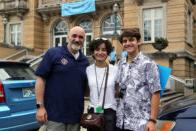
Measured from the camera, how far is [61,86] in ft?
13.3

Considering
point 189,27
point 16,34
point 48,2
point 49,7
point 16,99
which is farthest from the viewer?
point 16,34

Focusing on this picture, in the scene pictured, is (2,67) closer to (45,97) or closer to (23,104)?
(23,104)

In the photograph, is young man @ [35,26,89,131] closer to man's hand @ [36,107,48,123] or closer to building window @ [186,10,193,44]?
man's hand @ [36,107,48,123]

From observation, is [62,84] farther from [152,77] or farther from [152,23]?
[152,23]

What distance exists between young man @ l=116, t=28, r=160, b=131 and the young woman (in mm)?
133

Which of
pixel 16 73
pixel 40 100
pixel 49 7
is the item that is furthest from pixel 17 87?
pixel 49 7

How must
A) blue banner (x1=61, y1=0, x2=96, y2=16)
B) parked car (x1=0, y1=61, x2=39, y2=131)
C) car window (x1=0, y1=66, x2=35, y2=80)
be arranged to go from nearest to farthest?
parked car (x1=0, y1=61, x2=39, y2=131)
car window (x1=0, y1=66, x2=35, y2=80)
blue banner (x1=61, y1=0, x2=96, y2=16)

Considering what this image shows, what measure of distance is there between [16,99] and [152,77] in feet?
11.2

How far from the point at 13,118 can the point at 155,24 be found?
64.2 feet

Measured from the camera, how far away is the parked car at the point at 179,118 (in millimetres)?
3436

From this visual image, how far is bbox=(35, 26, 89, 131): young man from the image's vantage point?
4.04 meters

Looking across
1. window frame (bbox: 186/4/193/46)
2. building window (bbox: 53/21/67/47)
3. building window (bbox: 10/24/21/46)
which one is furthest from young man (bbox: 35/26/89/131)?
building window (bbox: 10/24/21/46)

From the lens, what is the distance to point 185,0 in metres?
24.4

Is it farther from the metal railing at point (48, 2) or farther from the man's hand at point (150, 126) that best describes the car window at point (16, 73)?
the metal railing at point (48, 2)
